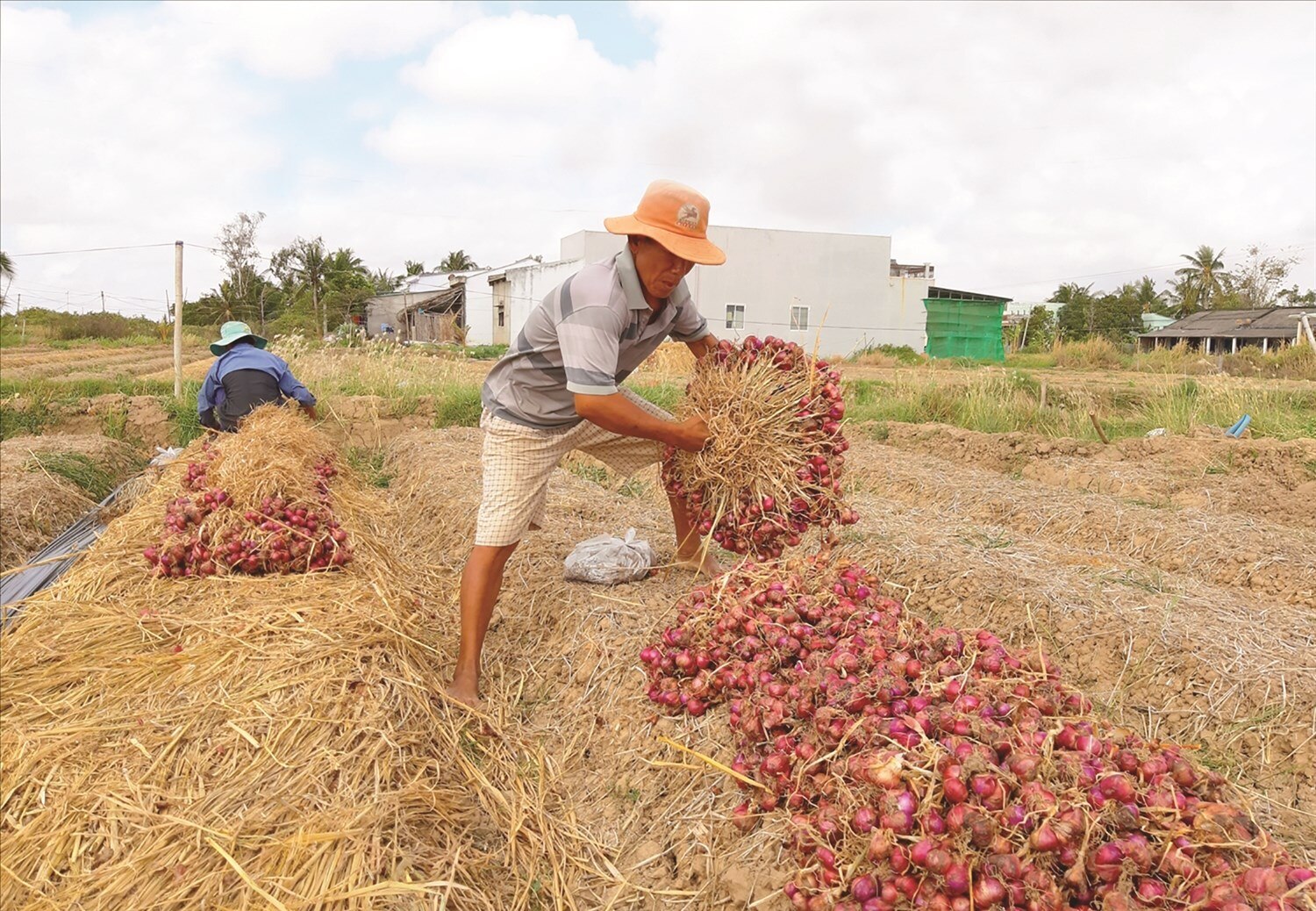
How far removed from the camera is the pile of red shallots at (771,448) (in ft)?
9.27

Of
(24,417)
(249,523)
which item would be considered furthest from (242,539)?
(24,417)

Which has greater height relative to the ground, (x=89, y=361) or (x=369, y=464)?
(x=89, y=361)

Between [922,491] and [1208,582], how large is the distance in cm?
218

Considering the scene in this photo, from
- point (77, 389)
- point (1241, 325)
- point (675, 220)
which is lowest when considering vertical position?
point (77, 389)

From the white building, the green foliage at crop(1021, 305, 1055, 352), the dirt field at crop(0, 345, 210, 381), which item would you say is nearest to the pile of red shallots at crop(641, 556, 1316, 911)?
the dirt field at crop(0, 345, 210, 381)

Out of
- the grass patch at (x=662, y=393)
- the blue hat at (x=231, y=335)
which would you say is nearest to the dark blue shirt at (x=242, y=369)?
the blue hat at (x=231, y=335)

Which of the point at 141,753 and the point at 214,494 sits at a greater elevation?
the point at 214,494

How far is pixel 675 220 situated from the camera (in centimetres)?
A: 265

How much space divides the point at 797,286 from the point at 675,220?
27.5 m

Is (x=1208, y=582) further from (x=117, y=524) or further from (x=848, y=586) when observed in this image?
(x=117, y=524)

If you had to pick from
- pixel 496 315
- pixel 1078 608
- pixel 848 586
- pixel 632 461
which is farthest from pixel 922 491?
pixel 496 315

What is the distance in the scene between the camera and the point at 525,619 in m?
3.51

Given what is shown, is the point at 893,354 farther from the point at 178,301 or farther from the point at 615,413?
the point at 615,413

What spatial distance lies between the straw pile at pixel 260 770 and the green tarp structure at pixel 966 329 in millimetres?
29789
